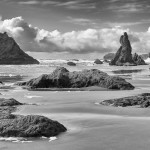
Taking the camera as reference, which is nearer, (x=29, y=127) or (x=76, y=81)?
(x=29, y=127)

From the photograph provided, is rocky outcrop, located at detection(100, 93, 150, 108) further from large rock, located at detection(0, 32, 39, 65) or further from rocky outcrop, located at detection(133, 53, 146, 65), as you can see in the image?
large rock, located at detection(0, 32, 39, 65)

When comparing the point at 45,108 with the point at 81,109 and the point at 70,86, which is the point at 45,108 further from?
the point at 70,86

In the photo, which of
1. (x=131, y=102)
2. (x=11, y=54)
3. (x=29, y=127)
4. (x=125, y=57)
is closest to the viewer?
(x=29, y=127)

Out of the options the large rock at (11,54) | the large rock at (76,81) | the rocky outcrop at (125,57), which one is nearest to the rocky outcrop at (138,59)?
the rocky outcrop at (125,57)

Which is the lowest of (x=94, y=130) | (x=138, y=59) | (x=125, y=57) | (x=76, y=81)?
(x=94, y=130)

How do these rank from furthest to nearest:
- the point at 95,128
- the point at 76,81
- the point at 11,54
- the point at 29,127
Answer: the point at 11,54
the point at 76,81
the point at 95,128
the point at 29,127

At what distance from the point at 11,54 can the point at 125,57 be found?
55.0 m

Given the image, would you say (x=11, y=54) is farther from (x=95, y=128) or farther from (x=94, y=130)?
(x=94, y=130)

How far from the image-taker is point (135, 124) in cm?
1303

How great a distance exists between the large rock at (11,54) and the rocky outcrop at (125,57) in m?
38.0

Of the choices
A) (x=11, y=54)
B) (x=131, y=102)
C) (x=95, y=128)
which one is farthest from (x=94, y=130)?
(x=11, y=54)

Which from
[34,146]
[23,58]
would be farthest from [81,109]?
Answer: [23,58]

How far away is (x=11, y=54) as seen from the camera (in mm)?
189500

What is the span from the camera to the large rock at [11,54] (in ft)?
602
